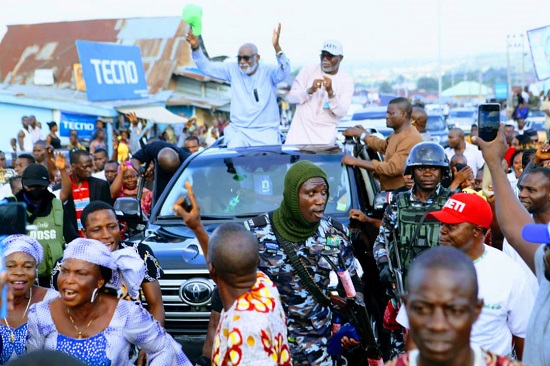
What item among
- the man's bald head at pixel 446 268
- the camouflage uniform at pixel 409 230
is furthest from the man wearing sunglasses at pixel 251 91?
the man's bald head at pixel 446 268

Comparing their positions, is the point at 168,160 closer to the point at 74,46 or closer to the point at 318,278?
the point at 318,278

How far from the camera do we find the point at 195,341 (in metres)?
6.37

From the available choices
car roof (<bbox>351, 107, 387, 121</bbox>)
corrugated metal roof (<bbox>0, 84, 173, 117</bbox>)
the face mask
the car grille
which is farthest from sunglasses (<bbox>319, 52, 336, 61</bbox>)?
corrugated metal roof (<bbox>0, 84, 173, 117</bbox>)

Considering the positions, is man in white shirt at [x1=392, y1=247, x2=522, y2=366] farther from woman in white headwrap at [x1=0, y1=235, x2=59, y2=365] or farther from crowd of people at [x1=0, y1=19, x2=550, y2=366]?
woman in white headwrap at [x1=0, y1=235, x2=59, y2=365]

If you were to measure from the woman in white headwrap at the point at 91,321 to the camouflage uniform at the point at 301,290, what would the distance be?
775mm

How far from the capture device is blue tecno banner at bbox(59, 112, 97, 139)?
2311 cm

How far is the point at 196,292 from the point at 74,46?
135 feet

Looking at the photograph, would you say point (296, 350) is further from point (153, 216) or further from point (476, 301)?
point (153, 216)

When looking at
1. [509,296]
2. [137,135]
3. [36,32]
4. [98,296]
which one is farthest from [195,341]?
[36,32]

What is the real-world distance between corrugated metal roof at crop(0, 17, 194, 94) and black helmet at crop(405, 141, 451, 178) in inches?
1376

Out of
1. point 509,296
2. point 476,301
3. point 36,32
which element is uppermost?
point 36,32

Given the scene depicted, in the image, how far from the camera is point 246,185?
746 centimetres

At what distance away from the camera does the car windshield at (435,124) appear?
25.6 m

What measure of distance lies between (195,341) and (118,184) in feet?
11.3
